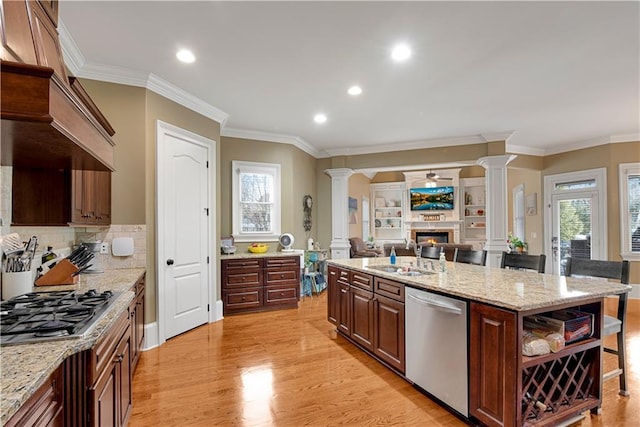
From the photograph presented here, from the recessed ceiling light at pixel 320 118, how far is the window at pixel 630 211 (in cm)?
555

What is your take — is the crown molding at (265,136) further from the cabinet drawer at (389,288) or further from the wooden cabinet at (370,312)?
the cabinet drawer at (389,288)

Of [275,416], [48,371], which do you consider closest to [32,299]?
[48,371]

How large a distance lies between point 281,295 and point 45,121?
4.16 m

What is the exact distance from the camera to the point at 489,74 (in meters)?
3.32

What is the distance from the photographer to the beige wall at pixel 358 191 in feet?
32.1

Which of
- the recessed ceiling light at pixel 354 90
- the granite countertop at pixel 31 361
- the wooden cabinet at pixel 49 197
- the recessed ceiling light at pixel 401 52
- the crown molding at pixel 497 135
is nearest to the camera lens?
the granite countertop at pixel 31 361

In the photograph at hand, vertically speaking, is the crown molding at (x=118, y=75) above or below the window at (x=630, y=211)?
above

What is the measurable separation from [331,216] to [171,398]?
464cm

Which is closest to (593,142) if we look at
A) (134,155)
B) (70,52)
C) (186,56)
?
(186,56)

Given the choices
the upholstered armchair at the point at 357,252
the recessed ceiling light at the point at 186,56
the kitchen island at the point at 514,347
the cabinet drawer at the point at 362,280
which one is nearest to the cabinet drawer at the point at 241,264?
the cabinet drawer at the point at 362,280

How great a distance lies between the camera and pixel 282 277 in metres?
4.95

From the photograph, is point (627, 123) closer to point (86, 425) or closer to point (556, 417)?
point (556, 417)

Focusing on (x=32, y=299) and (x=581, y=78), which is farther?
(x=581, y=78)

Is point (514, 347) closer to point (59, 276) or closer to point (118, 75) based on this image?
point (59, 276)
